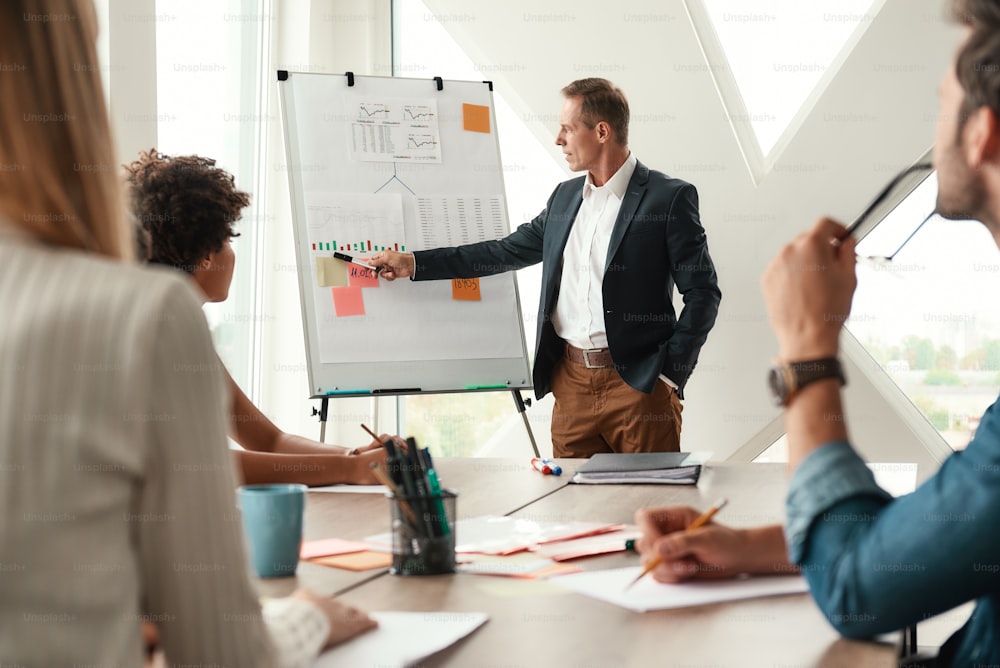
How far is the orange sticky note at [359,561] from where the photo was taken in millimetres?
1374

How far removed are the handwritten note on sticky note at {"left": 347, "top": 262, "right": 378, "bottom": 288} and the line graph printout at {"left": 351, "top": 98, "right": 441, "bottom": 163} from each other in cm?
43

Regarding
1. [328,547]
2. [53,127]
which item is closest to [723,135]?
[328,547]

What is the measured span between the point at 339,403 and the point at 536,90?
5.87 feet

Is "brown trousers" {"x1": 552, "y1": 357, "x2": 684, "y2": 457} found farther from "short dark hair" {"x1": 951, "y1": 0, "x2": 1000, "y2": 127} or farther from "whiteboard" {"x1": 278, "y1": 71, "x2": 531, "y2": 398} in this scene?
"short dark hair" {"x1": 951, "y1": 0, "x2": 1000, "y2": 127}

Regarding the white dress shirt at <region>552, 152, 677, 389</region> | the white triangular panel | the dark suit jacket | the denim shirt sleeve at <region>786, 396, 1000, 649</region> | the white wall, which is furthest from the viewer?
the white triangular panel

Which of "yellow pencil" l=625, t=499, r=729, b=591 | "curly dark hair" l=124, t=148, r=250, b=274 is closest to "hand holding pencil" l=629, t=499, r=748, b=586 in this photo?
"yellow pencil" l=625, t=499, r=729, b=591

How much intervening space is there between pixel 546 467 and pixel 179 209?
1012 mm

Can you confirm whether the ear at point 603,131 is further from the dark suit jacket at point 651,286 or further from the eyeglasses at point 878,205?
the eyeglasses at point 878,205

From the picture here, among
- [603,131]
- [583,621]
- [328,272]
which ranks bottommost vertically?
[583,621]

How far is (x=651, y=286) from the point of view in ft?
11.3

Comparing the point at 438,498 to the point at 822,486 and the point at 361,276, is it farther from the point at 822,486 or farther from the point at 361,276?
the point at 361,276

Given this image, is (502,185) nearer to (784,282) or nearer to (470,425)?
(470,425)

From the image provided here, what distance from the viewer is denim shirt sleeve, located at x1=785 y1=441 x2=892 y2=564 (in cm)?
98

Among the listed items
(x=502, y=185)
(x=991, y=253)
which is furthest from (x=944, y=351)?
(x=502, y=185)
